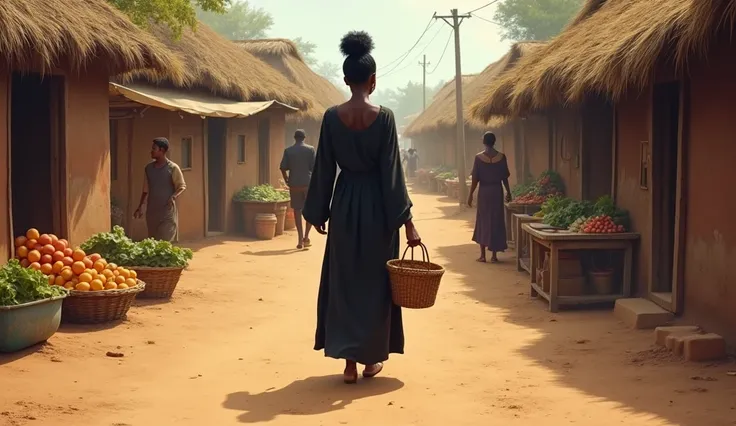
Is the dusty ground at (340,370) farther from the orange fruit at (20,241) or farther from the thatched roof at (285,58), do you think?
the thatched roof at (285,58)

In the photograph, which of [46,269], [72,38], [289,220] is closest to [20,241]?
[46,269]

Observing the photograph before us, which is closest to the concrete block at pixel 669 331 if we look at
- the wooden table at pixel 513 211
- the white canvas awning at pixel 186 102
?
the wooden table at pixel 513 211

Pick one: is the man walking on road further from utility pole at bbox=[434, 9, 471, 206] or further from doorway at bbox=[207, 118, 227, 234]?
utility pole at bbox=[434, 9, 471, 206]

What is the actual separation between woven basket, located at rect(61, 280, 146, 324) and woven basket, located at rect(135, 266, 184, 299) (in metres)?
1.18

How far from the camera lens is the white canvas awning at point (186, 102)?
12.4 meters

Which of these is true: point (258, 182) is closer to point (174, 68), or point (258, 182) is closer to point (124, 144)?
point (124, 144)

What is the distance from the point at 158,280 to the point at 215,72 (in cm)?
705

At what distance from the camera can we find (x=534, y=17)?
5700cm

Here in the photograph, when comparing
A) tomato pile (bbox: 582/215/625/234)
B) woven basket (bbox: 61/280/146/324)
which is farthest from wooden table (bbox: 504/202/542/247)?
woven basket (bbox: 61/280/146/324)

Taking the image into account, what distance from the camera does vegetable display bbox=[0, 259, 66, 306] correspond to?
696cm

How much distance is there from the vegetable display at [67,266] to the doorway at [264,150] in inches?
432

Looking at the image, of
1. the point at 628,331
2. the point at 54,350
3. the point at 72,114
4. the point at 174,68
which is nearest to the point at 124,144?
Answer: the point at 174,68

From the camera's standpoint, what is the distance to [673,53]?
8.02 m

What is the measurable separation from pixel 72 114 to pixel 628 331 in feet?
18.6
